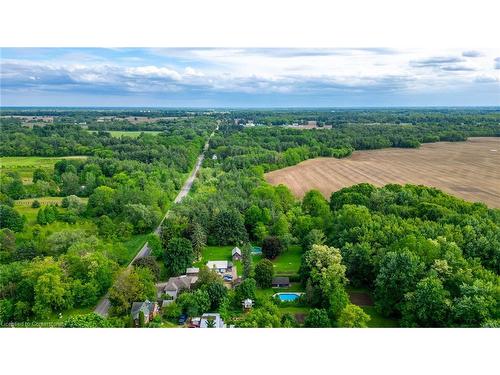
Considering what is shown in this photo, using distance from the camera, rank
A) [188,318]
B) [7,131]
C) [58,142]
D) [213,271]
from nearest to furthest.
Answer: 1. [188,318]
2. [213,271]
3. [58,142]
4. [7,131]

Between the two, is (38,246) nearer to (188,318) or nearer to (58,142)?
(188,318)

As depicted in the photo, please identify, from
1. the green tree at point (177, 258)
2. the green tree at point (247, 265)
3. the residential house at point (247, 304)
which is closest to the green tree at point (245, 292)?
the residential house at point (247, 304)

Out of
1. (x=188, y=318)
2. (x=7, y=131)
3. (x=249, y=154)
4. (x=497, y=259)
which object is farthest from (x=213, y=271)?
(x=7, y=131)

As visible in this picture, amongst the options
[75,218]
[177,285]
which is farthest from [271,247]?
[75,218]

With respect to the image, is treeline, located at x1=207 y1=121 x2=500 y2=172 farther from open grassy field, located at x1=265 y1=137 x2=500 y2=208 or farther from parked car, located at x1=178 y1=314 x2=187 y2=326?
parked car, located at x1=178 y1=314 x2=187 y2=326

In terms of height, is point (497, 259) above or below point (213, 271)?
above

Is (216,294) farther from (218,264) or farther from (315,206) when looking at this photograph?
(315,206)

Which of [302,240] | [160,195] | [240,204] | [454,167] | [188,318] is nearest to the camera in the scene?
[188,318]
